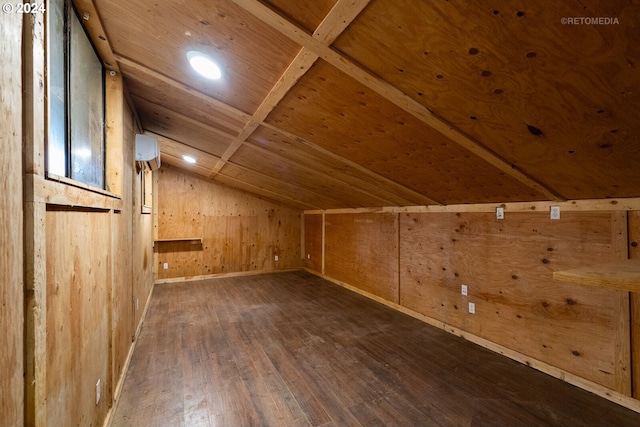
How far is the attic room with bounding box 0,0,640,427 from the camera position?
37.0 inches

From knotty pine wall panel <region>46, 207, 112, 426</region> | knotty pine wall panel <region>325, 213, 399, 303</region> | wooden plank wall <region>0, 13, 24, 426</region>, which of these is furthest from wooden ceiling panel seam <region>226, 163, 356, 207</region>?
wooden plank wall <region>0, 13, 24, 426</region>

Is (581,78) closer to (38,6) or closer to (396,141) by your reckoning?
(396,141)

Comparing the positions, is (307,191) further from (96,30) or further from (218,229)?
(96,30)

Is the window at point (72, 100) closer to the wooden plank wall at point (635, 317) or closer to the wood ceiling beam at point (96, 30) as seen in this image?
the wood ceiling beam at point (96, 30)

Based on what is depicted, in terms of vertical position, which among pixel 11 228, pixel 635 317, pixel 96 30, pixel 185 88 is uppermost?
pixel 96 30

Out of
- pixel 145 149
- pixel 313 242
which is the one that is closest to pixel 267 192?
pixel 313 242

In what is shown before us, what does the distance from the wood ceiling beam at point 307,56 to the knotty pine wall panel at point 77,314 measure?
48.3 inches

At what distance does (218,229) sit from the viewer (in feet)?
18.9

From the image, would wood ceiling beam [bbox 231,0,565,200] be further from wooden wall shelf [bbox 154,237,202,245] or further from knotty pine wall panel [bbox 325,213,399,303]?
wooden wall shelf [bbox 154,237,202,245]

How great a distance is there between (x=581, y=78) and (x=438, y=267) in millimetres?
2470

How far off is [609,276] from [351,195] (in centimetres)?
297

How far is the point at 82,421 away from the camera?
130cm

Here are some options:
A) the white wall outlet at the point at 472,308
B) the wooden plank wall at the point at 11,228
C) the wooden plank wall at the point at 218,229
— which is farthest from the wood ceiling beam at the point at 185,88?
the wooden plank wall at the point at 218,229

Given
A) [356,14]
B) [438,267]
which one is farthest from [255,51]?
[438,267]
